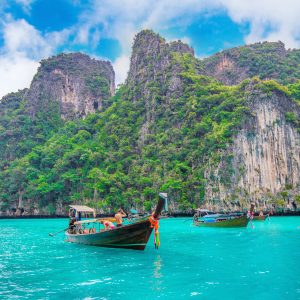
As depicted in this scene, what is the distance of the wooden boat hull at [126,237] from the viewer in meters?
17.8

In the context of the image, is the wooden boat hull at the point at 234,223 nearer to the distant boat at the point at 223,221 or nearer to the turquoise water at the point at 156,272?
the distant boat at the point at 223,221

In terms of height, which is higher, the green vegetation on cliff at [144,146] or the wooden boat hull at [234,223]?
the green vegetation on cliff at [144,146]

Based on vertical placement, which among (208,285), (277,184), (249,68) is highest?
(249,68)

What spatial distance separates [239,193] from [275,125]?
40.1ft

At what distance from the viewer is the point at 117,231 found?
1881 centimetres

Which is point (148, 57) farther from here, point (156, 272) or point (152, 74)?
point (156, 272)

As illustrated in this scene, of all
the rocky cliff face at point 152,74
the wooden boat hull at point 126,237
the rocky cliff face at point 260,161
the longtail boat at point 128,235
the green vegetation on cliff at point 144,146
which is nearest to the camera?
the longtail boat at point 128,235

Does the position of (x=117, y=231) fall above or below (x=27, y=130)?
below

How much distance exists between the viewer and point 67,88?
312ft

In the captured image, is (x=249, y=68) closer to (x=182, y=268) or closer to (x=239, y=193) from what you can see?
(x=239, y=193)

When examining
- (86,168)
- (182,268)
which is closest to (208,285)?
(182,268)

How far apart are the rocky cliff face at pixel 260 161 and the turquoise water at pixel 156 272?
31.6m

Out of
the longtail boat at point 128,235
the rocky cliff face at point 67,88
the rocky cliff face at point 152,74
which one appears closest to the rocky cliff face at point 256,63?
the rocky cliff face at point 152,74

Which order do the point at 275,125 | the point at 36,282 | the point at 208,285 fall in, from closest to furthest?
1. the point at 208,285
2. the point at 36,282
3. the point at 275,125
